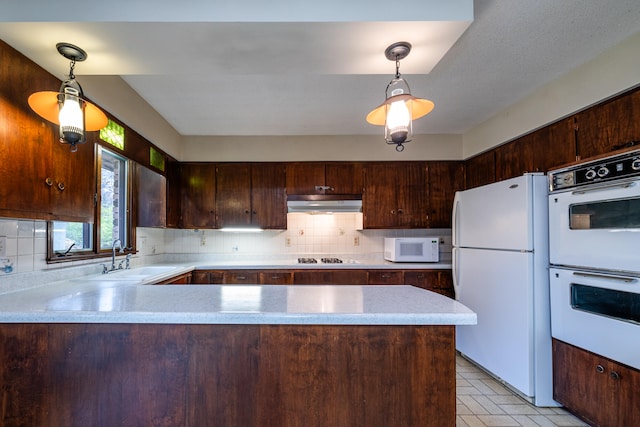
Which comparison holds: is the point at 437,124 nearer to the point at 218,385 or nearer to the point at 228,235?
the point at 228,235

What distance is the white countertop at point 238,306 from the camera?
46.9 inches

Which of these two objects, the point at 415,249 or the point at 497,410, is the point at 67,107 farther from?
the point at 415,249

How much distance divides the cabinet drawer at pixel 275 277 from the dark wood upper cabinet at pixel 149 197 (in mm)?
1280

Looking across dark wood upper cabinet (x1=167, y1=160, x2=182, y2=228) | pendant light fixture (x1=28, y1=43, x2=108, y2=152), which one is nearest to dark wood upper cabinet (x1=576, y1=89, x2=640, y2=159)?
pendant light fixture (x1=28, y1=43, x2=108, y2=152)

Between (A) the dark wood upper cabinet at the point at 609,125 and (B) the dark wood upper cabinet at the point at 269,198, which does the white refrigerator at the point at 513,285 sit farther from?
(B) the dark wood upper cabinet at the point at 269,198

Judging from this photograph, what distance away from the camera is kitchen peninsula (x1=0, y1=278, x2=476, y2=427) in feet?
4.01

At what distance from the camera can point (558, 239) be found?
209 centimetres

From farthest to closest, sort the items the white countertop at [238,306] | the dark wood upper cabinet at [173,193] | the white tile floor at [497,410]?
the dark wood upper cabinet at [173,193]
the white tile floor at [497,410]
the white countertop at [238,306]

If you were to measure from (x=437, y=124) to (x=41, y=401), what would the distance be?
3.75 metres

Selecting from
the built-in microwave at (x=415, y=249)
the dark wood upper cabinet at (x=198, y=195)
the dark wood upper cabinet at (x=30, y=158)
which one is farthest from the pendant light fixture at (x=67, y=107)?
the built-in microwave at (x=415, y=249)

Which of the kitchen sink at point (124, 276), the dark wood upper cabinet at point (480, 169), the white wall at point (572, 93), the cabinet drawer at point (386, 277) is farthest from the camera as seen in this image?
the cabinet drawer at point (386, 277)

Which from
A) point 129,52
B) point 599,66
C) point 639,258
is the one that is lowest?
point 639,258

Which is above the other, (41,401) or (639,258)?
(639,258)

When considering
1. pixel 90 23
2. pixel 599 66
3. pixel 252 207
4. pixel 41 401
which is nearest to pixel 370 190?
pixel 252 207
